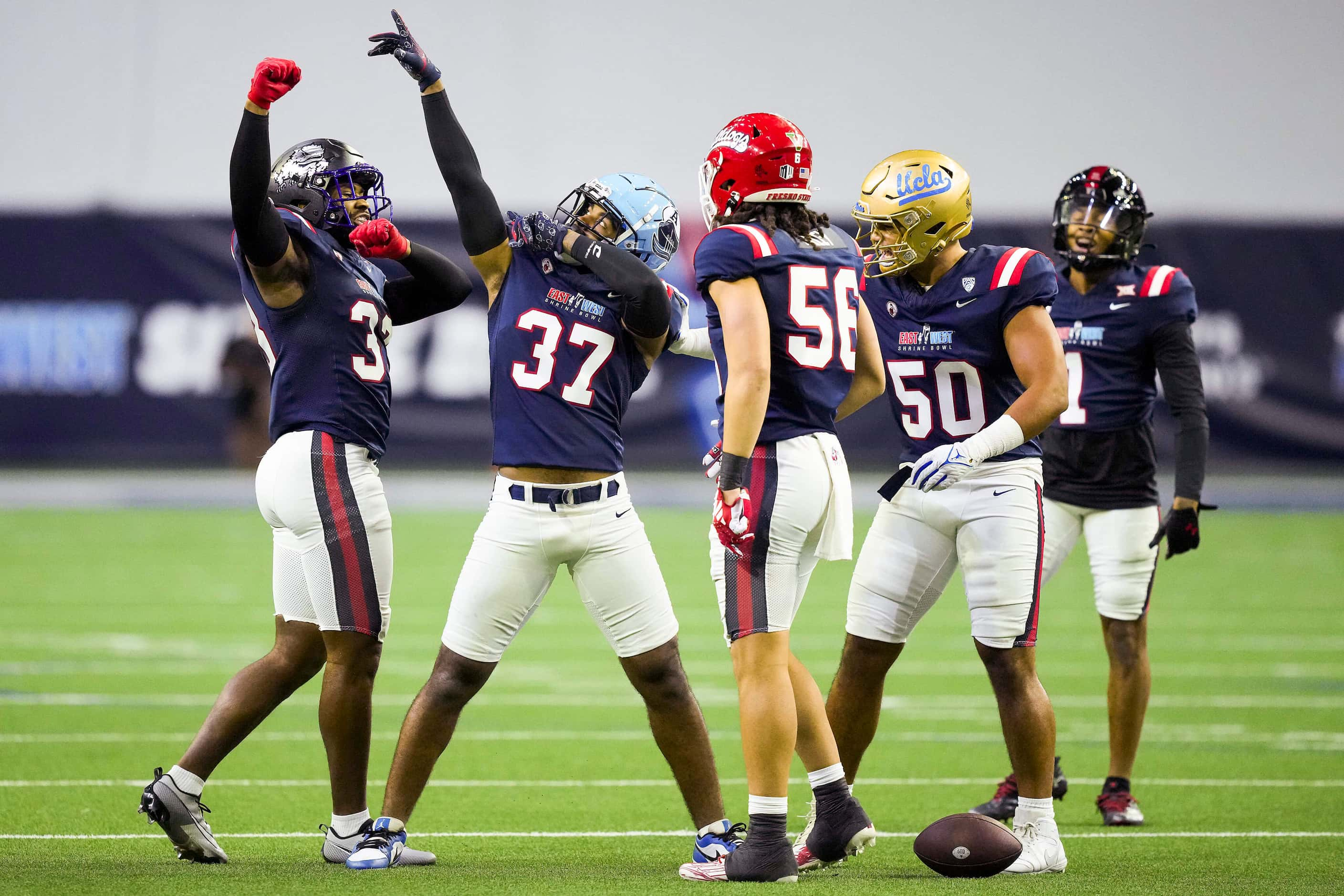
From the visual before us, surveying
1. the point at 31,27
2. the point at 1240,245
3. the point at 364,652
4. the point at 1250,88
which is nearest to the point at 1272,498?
the point at 1240,245

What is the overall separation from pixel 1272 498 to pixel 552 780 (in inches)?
497

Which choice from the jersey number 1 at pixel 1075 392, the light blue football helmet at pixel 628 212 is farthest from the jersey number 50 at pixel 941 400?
the jersey number 1 at pixel 1075 392

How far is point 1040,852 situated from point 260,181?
2587 mm

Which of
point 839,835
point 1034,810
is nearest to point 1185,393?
point 1034,810

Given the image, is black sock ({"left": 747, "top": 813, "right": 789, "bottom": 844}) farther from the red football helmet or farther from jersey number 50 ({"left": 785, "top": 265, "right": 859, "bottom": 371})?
the red football helmet

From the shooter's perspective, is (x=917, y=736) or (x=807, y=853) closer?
(x=807, y=853)

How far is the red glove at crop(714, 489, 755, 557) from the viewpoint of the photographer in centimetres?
383

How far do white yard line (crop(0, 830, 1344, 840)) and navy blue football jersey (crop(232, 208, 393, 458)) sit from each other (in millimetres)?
1150

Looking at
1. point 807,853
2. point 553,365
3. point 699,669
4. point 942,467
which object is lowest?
point 699,669

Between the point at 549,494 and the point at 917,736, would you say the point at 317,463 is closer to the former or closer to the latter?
the point at 549,494

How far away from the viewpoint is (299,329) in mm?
4152

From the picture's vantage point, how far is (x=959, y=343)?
13.7ft

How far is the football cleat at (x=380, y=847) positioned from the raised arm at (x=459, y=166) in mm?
1404

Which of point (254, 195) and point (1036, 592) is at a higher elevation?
point (254, 195)
